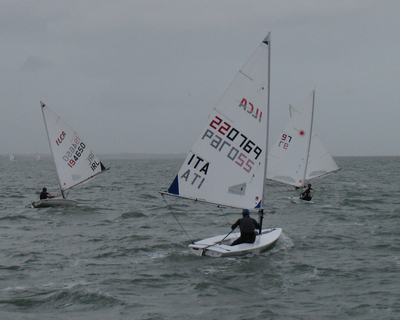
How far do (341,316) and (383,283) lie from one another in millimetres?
2745

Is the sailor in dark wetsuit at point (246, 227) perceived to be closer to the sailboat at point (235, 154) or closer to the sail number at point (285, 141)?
the sailboat at point (235, 154)

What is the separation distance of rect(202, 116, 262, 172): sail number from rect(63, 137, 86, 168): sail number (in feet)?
50.2

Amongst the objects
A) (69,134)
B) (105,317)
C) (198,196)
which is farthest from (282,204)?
(105,317)

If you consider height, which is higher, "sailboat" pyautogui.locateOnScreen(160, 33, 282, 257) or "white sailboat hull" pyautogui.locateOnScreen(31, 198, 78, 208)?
"sailboat" pyautogui.locateOnScreen(160, 33, 282, 257)

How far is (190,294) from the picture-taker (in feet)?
37.8

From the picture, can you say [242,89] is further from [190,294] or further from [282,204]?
[282,204]

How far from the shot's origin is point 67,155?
89.9 ft

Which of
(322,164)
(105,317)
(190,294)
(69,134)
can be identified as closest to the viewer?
(105,317)

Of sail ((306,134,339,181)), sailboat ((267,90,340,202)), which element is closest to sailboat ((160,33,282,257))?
sailboat ((267,90,340,202))

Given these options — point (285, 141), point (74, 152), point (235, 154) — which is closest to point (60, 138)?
point (74, 152)

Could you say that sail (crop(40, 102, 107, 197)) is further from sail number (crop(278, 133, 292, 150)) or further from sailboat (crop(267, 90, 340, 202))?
sail number (crop(278, 133, 292, 150))

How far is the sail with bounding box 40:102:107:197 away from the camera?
87.8ft

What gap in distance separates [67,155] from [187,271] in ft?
53.0

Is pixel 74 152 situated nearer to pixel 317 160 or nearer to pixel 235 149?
pixel 235 149
